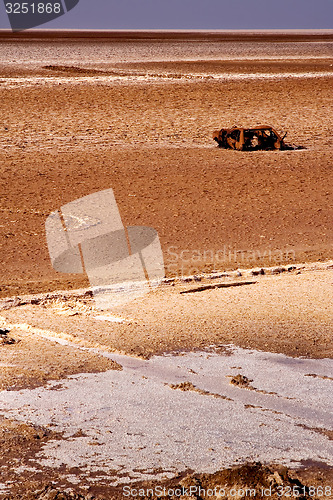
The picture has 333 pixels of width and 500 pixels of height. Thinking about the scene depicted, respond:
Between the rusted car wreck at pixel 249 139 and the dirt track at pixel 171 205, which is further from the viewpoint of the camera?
the rusted car wreck at pixel 249 139

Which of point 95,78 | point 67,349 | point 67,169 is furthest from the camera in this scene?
point 95,78

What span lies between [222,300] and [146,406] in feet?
6.72

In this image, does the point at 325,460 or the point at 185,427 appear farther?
the point at 185,427

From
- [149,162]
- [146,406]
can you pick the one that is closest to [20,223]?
[149,162]

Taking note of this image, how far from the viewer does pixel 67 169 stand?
12.2 meters

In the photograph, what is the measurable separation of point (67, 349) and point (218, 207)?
5270mm

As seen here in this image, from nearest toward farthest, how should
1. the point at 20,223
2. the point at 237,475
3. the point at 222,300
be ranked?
1. the point at 237,475
2. the point at 222,300
3. the point at 20,223

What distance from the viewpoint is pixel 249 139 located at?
44.4 feet

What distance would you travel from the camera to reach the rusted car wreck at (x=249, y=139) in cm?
1342

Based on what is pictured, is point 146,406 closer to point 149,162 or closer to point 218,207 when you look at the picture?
point 218,207

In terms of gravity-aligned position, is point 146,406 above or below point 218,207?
above

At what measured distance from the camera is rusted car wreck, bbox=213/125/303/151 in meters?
13.4

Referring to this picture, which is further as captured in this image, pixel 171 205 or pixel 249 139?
pixel 249 139

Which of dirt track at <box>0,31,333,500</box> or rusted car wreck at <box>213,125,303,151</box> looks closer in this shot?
dirt track at <box>0,31,333,500</box>
